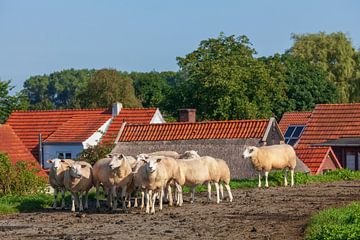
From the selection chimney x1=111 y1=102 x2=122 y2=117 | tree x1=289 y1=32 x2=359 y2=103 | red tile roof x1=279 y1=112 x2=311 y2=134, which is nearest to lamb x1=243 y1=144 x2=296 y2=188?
chimney x1=111 y1=102 x2=122 y2=117

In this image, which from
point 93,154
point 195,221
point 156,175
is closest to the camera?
point 195,221

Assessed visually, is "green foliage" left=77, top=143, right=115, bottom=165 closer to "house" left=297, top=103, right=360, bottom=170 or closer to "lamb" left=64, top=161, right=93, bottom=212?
"lamb" left=64, top=161, right=93, bottom=212

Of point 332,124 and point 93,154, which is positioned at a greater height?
point 332,124

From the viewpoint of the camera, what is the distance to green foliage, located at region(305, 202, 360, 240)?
62.2 feet

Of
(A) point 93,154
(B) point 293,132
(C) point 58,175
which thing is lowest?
(C) point 58,175

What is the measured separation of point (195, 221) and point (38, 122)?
3326 cm

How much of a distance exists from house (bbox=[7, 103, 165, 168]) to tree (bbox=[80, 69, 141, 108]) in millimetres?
20854

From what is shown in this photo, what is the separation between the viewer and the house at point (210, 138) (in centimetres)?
4203

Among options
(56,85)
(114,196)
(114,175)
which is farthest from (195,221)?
(56,85)

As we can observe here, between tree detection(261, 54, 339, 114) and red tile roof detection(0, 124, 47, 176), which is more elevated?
tree detection(261, 54, 339, 114)

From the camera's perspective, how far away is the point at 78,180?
30.1 meters

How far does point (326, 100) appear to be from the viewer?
3196 inches

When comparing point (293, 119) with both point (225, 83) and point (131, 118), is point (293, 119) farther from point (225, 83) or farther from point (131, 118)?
point (131, 118)

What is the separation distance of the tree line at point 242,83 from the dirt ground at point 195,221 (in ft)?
94.9
